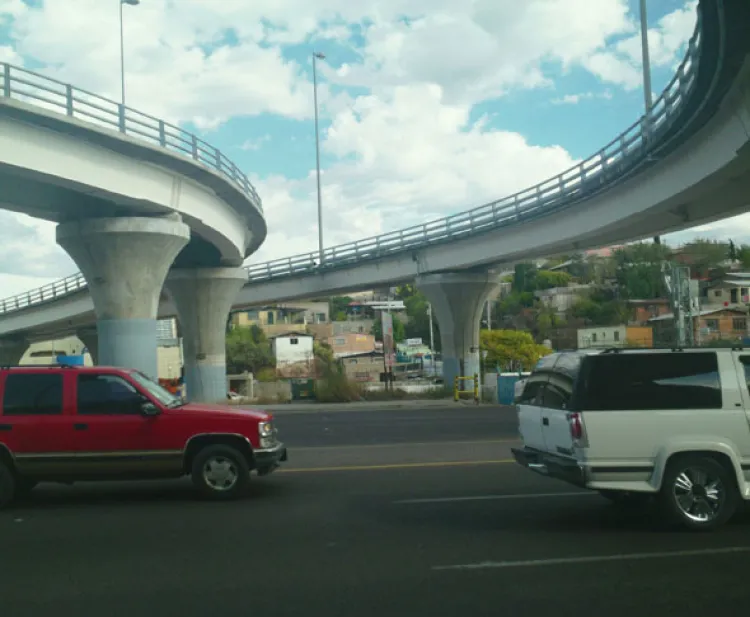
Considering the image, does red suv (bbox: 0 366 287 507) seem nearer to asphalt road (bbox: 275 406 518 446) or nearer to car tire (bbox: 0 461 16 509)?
car tire (bbox: 0 461 16 509)

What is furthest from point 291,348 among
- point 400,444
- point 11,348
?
point 400,444

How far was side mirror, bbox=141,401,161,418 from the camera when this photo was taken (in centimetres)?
1065

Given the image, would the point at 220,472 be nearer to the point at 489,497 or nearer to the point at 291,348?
the point at 489,497

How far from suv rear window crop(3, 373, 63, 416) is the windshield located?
984 millimetres

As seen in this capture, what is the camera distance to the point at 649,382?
28.1ft

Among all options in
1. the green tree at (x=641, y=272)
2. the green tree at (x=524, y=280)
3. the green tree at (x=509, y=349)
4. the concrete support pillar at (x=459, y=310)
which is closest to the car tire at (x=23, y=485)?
the concrete support pillar at (x=459, y=310)

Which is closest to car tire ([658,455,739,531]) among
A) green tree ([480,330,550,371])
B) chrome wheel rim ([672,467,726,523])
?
chrome wheel rim ([672,467,726,523])

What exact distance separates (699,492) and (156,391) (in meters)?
6.95

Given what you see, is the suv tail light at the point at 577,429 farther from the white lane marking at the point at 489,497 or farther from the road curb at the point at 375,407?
the road curb at the point at 375,407

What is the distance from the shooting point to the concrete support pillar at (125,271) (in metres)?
25.0

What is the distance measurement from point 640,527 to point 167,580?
16.2 ft

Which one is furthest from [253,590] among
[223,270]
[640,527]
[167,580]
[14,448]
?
[223,270]

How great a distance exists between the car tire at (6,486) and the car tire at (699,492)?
786 centimetres

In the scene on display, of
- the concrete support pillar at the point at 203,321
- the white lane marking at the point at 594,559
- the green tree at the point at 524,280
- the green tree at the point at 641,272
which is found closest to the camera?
the white lane marking at the point at 594,559
